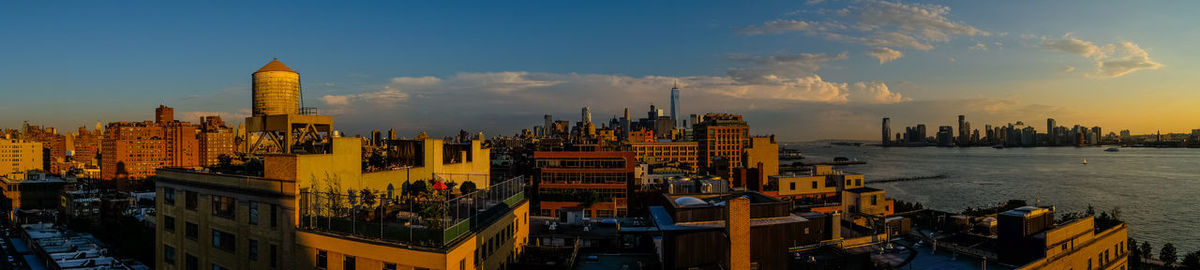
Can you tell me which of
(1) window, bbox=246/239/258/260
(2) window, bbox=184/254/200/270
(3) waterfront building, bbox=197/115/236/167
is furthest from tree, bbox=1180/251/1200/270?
(3) waterfront building, bbox=197/115/236/167

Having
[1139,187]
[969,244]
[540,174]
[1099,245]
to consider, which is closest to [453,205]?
[969,244]

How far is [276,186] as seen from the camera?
76.0ft

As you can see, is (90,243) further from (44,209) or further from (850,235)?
(850,235)

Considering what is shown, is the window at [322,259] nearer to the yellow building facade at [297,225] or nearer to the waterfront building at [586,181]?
the yellow building facade at [297,225]

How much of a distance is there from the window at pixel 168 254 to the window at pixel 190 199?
10.8ft

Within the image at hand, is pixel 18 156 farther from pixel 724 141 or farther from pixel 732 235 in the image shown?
→ pixel 732 235

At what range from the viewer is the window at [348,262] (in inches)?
857

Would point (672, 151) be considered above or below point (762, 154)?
below

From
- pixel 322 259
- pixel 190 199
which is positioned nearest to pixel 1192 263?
pixel 322 259

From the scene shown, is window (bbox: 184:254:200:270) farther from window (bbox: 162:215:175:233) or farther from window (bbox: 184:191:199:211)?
window (bbox: 184:191:199:211)

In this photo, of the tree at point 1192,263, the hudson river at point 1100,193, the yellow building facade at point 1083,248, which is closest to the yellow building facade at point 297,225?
the yellow building facade at point 1083,248

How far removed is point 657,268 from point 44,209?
131968mm

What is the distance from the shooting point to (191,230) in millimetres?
28125

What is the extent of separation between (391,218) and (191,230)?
11.8 meters
